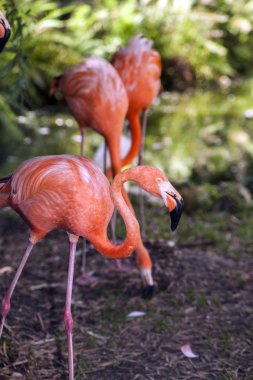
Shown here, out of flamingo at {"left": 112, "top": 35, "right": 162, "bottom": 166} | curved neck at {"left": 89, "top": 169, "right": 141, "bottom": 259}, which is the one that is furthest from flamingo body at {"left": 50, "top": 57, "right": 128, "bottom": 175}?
curved neck at {"left": 89, "top": 169, "right": 141, "bottom": 259}

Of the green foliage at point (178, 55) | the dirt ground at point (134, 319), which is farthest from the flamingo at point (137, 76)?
the green foliage at point (178, 55)

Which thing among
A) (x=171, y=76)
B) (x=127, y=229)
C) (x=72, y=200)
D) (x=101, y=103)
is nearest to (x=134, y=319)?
(x=127, y=229)

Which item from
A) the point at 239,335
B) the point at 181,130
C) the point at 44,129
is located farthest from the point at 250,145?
the point at 239,335

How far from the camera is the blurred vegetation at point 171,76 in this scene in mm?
6656

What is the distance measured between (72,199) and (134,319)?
3.48 ft

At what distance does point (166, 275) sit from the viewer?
143 inches

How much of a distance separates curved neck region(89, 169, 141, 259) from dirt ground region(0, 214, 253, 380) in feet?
2.05

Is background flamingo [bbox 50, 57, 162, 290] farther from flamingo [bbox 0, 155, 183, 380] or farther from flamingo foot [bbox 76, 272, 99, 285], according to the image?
flamingo [bbox 0, 155, 183, 380]

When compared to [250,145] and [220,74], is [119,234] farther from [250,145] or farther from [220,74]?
[220,74]

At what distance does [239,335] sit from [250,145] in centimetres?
462

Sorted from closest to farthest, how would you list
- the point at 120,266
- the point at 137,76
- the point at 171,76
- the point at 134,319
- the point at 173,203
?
the point at 173,203 → the point at 134,319 → the point at 120,266 → the point at 137,76 → the point at 171,76

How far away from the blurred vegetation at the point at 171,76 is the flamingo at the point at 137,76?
1.56 m

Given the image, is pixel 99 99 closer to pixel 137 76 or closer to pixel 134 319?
pixel 137 76

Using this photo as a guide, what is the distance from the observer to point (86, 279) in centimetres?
366
